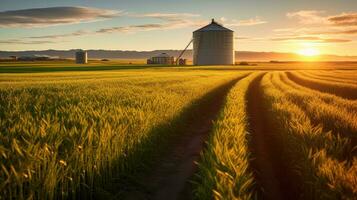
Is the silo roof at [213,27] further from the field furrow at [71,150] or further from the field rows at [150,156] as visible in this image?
the field furrow at [71,150]

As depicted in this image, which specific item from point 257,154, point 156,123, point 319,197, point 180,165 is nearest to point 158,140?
point 156,123

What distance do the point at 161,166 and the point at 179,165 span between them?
1.50ft

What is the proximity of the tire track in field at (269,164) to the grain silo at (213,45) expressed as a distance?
3564 inches

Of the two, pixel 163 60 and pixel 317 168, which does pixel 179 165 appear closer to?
pixel 317 168

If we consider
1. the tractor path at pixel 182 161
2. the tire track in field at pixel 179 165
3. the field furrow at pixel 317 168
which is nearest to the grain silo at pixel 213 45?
the tractor path at pixel 182 161

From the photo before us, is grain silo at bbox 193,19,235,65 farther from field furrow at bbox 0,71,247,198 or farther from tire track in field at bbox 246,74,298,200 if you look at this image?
field furrow at bbox 0,71,247,198

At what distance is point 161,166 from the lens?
10188 mm

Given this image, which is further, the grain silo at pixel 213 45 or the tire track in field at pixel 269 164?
the grain silo at pixel 213 45

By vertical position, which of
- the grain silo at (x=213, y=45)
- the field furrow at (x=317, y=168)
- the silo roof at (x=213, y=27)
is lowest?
the field furrow at (x=317, y=168)

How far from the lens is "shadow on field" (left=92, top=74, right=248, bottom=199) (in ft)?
A: 27.0

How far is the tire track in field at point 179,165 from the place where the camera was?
8.26m

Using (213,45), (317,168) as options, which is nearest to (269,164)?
(317,168)

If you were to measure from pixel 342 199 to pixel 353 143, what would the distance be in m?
5.39

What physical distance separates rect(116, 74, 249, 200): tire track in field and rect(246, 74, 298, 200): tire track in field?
1.53 m
